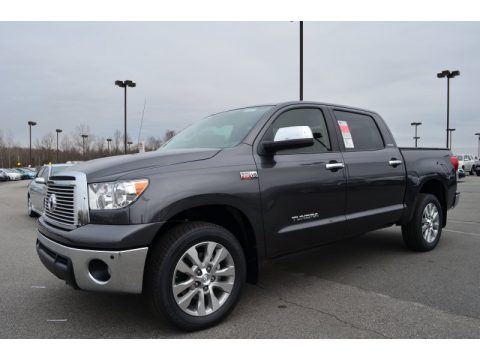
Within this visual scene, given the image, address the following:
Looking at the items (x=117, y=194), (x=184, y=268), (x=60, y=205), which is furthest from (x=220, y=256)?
(x=60, y=205)

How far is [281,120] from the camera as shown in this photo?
386 centimetres

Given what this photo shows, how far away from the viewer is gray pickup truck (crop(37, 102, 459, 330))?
9.18 feet

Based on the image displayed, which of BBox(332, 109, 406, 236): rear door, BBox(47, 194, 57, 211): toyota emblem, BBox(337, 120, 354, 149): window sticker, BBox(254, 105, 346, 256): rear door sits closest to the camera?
BBox(47, 194, 57, 211): toyota emblem

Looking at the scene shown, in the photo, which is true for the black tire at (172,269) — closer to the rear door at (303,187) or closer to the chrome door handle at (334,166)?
the rear door at (303,187)

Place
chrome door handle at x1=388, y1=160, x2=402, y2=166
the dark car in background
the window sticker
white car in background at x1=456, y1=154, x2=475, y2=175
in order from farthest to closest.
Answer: the dark car in background < white car in background at x1=456, y1=154, x2=475, y2=175 < chrome door handle at x1=388, y1=160, x2=402, y2=166 < the window sticker

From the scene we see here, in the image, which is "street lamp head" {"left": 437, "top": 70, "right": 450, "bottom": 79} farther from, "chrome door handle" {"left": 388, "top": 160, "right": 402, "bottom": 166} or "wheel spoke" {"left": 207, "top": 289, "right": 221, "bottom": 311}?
"wheel spoke" {"left": 207, "top": 289, "right": 221, "bottom": 311}

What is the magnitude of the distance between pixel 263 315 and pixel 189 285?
77cm

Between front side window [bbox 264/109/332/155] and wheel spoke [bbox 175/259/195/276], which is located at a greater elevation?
front side window [bbox 264/109/332/155]

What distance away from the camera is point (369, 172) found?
443 cm

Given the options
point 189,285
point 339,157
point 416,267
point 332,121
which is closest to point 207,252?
point 189,285

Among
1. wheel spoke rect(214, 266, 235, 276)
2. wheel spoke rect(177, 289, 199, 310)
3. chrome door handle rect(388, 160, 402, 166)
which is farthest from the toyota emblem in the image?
chrome door handle rect(388, 160, 402, 166)

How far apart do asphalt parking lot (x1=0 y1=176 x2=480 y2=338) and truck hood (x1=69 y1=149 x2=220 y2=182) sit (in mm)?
1215

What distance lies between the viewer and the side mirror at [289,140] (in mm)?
3338

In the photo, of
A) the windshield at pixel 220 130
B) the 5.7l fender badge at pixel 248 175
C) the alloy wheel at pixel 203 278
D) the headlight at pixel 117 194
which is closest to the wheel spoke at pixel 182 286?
the alloy wheel at pixel 203 278
